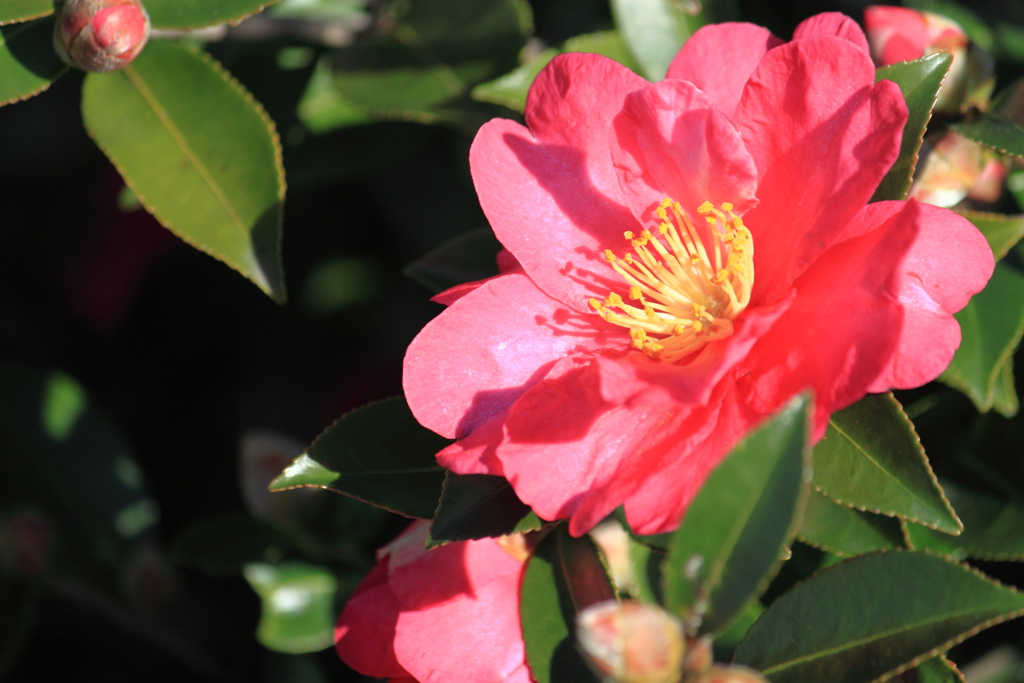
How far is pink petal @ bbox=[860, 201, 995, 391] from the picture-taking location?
2.17 ft

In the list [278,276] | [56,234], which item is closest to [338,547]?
[278,276]

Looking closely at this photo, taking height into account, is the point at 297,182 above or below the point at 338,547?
above

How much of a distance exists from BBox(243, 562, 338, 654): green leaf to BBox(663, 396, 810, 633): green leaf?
75 centimetres

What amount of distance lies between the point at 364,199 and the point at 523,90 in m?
0.76

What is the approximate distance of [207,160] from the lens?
40.7 inches

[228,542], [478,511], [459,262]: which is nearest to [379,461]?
[478,511]

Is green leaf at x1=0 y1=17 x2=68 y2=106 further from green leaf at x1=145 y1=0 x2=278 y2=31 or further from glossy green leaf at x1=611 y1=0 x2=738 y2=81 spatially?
glossy green leaf at x1=611 y1=0 x2=738 y2=81

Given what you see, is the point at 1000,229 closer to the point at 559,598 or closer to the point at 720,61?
the point at 720,61

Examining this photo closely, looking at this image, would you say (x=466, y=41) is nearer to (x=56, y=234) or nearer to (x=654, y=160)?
(x=654, y=160)

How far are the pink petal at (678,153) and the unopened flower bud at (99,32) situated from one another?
21.8 inches

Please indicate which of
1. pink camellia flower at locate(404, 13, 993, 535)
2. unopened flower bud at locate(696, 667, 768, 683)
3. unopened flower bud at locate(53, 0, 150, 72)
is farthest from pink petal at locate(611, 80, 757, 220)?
unopened flower bud at locate(53, 0, 150, 72)

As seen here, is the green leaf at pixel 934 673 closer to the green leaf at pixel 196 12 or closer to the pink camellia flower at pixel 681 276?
the pink camellia flower at pixel 681 276

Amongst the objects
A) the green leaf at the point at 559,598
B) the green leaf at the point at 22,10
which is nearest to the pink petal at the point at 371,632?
the green leaf at the point at 559,598

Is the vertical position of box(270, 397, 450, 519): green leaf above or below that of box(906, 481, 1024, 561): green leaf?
above
